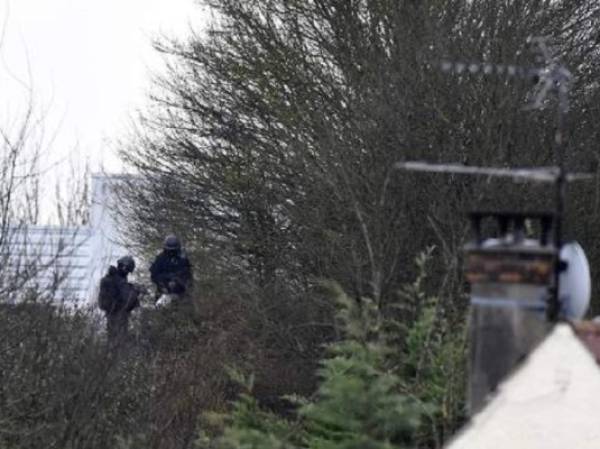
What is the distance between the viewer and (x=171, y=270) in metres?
22.0

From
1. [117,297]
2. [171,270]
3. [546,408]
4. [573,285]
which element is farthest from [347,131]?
[546,408]

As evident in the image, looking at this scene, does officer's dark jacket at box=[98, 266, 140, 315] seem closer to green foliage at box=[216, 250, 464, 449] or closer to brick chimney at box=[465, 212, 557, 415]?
green foliage at box=[216, 250, 464, 449]

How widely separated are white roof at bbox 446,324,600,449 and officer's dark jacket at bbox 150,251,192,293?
1136 cm

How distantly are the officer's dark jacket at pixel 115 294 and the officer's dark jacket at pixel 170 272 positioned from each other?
31.4 inches

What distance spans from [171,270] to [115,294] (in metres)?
1.21

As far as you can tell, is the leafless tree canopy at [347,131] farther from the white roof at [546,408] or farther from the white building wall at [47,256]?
the white roof at [546,408]

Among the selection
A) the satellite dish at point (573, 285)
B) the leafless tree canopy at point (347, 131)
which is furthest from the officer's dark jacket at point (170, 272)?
the satellite dish at point (573, 285)

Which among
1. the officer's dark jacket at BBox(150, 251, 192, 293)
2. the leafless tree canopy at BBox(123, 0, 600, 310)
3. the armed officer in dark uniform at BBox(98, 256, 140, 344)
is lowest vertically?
the armed officer in dark uniform at BBox(98, 256, 140, 344)

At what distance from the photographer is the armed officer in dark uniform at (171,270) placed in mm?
21750

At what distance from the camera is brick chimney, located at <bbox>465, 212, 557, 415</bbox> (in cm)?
1152

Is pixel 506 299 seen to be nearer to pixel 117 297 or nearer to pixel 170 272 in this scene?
pixel 117 297


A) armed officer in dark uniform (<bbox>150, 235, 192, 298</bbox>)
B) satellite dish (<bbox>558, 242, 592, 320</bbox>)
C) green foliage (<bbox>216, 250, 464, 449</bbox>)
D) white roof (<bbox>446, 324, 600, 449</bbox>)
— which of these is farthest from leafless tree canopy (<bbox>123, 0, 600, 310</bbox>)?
white roof (<bbox>446, 324, 600, 449</bbox>)

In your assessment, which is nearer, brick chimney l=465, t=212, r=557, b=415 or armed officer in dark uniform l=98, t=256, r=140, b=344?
brick chimney l=465, t=212, r=557, b=415

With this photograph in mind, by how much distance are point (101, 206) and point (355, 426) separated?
21.9 meters
